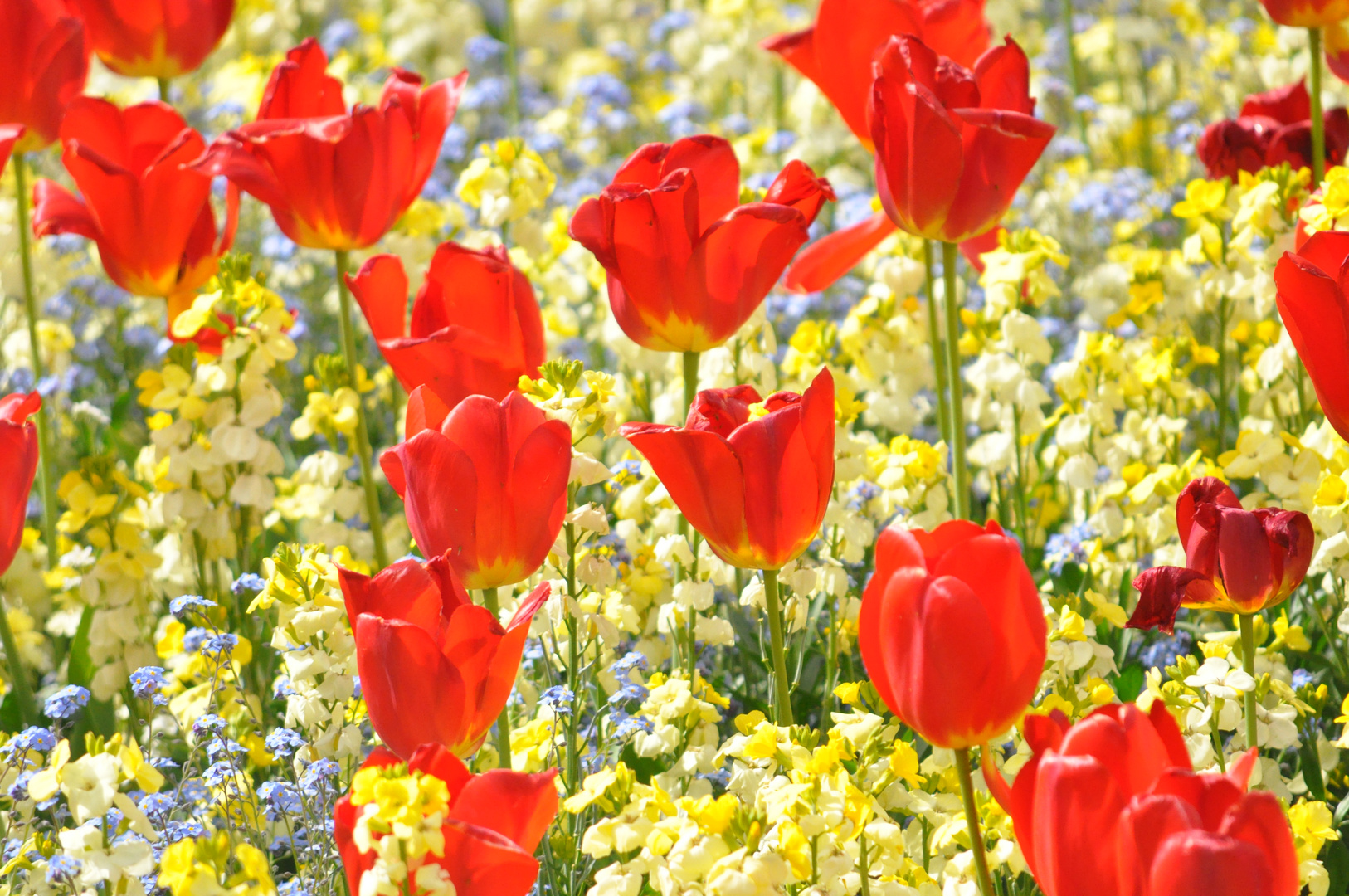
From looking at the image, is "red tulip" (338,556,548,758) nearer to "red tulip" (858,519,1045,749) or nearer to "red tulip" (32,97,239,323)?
"red tulip" (858,519,1045,749)

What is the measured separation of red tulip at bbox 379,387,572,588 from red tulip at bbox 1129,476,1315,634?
54cm

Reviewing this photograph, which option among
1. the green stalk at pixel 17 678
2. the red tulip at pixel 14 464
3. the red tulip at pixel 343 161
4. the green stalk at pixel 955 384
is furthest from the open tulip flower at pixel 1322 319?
the green stalk at pixel 17 678

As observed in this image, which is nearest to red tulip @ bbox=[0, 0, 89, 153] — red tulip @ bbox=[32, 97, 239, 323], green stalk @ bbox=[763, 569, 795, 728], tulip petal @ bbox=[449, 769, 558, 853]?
red tulip @ bbox=[32, 97, 239, 323]

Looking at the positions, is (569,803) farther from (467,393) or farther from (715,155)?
(715,155)

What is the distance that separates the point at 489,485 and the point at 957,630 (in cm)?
45

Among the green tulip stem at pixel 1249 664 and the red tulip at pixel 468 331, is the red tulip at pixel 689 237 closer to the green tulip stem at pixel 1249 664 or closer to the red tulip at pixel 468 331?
the red tulip at pixel 468 331

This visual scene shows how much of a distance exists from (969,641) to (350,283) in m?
0.89

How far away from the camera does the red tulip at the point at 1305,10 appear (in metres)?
1.89

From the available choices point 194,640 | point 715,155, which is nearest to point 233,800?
point 194,640

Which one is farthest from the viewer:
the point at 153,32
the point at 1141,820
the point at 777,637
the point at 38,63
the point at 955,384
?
the point at 153,32

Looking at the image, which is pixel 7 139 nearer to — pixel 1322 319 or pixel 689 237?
Answer: pixel 689 237

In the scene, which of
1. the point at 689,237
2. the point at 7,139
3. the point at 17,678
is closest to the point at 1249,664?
the point at 689,237

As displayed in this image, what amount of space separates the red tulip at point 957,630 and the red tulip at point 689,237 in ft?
1.54

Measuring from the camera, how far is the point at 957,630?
97cm
